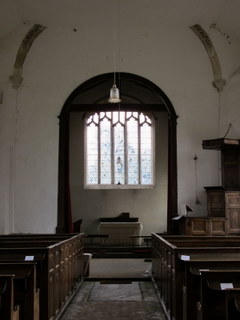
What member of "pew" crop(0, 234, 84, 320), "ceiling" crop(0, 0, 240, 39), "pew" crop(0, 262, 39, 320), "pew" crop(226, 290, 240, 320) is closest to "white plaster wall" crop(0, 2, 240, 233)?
"ceiling" crop(0, 0, 240, 39)

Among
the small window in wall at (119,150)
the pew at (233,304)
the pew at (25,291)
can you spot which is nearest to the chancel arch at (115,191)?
the small window in wall at (119,150)

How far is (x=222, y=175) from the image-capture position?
374 inches

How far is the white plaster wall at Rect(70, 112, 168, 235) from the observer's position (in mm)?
13188

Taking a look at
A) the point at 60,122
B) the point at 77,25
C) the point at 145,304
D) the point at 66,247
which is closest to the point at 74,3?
the point at 77,25

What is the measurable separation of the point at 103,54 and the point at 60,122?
1961 millimetres

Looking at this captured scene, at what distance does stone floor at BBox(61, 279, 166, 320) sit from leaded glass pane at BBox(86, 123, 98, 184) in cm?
627

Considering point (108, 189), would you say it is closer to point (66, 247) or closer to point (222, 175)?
point (222, 175)

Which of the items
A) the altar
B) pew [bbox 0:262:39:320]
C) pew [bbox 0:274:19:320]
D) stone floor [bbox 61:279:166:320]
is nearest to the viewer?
pew [bbox 0:274:19:320]

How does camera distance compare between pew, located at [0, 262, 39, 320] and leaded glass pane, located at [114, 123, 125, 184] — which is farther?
leaded glass pane, located at [114, 123, 125, 184]

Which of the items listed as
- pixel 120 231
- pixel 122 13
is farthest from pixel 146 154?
pixel 122 13

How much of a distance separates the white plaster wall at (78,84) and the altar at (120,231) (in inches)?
112

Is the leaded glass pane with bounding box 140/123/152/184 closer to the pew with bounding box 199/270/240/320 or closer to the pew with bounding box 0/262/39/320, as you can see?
the pew with bounding box 0/262/39/320

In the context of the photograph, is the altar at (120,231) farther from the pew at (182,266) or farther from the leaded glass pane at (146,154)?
the pew at (182,266)

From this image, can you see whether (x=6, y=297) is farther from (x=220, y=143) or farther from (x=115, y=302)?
(x=220, y=143)
